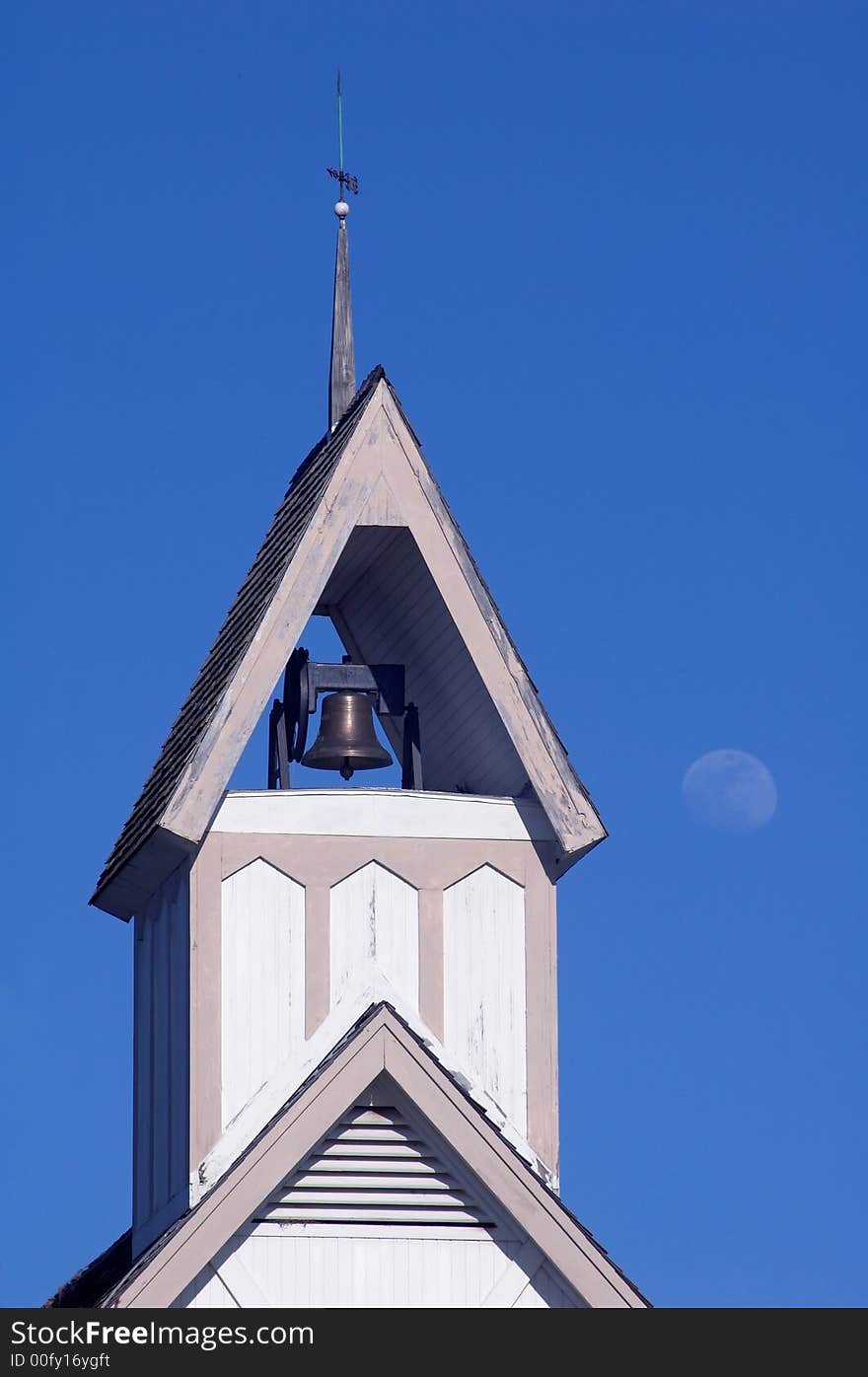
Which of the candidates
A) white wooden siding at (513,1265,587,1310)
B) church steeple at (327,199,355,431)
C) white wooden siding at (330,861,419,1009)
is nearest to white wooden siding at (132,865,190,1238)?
white wooden siding at (330,861,419,1009)

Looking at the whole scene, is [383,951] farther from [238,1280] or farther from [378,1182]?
[238,1280]

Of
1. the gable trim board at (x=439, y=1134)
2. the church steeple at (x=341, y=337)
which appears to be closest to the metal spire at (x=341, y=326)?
the church steeple at (x=341, y=337)

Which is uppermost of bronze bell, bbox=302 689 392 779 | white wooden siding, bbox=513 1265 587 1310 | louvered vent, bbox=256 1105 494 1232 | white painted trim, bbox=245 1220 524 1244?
bronze bell, bbox=302 689 392 779

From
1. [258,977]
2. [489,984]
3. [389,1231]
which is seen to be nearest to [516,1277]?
[389,1231]

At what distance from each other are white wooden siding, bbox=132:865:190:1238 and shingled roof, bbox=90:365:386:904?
63cm

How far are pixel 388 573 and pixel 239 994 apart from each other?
4284 mm

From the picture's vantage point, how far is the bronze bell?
28125 mm

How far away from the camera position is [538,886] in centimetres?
2661

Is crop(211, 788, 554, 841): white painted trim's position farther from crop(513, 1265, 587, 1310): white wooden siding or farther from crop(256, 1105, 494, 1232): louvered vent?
crop(513, 1265, 587, 1310): white wooden siding

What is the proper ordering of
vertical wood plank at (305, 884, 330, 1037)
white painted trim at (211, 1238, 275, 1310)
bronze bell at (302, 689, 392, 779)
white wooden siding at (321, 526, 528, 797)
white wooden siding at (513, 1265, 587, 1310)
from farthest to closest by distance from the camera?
bronze bell at (302, 689, 392, 779), white wooden siding at (321, 526, 528, 797), vertical wood plank at (305, 884, 330, 1037), white wooden siding at (513, 1265, 587, 1310), white painted trim at (211, 1238, 275, 1310)

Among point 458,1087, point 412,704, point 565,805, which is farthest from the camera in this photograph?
point 412,704

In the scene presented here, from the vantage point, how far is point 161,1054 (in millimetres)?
27094
